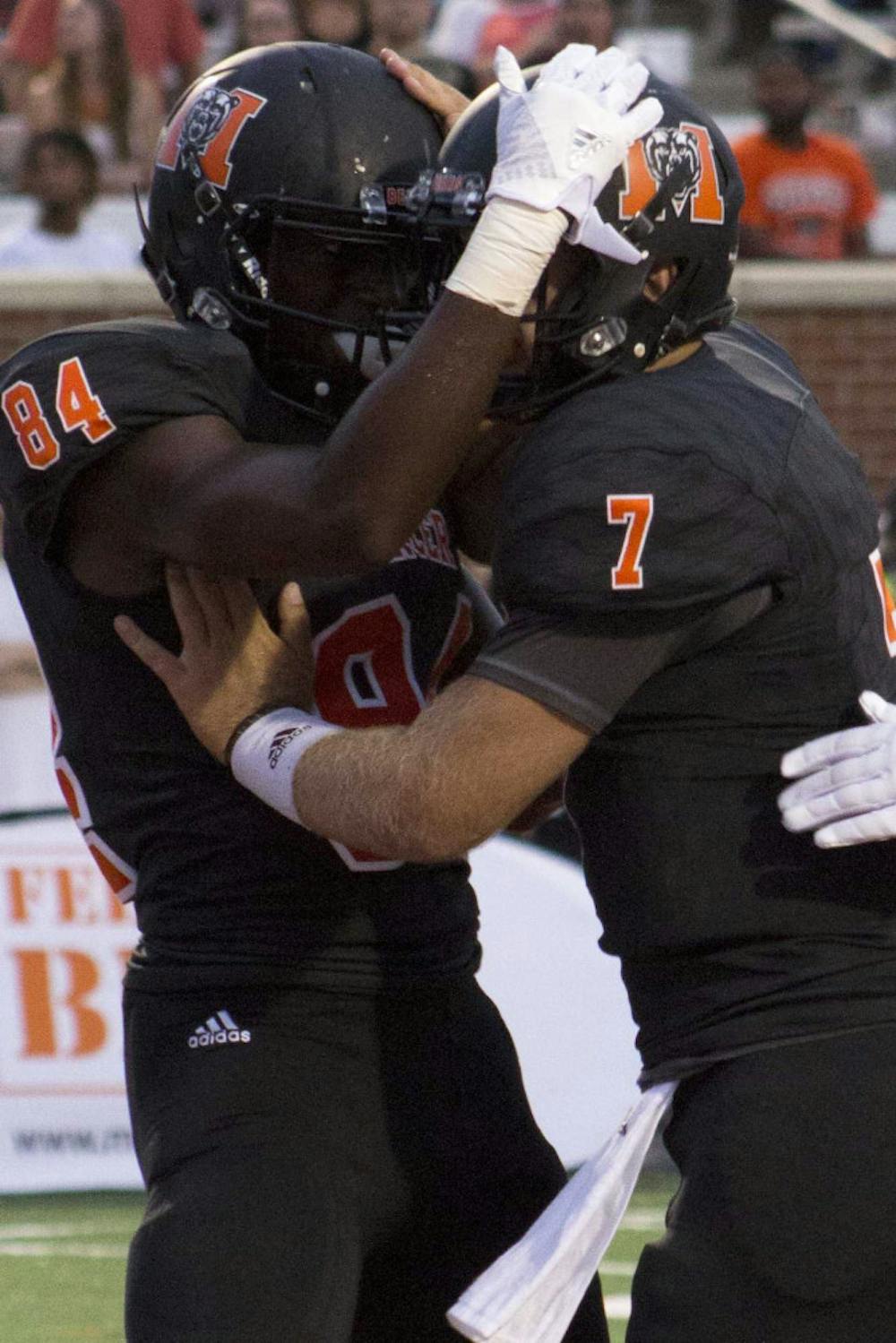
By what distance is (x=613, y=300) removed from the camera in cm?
232

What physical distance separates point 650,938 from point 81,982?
3.02 metres

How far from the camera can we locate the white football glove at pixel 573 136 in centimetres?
218

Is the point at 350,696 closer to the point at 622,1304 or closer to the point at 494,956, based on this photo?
the point at 622,1304

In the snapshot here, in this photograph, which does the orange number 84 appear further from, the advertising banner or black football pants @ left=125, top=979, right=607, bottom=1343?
the advertising banner

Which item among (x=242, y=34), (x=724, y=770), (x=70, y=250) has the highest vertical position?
(x=724, y=770)

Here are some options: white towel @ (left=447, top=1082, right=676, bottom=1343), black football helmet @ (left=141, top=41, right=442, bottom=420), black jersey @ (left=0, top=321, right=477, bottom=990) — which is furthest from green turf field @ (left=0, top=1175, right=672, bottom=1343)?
black football helmet @ (left=141, top=41, right=442, bottom=420)

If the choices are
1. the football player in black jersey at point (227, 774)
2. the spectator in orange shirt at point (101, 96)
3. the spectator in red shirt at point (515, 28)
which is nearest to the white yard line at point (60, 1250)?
the football player in black jersey at point (227, 774)

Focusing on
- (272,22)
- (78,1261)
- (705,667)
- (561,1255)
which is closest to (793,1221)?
(561,1255)

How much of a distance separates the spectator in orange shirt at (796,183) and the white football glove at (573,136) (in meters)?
5.99

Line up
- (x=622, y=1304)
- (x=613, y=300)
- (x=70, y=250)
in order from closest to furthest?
(x=613, y=300), (x=622, y=1304), (x=70, y=250)

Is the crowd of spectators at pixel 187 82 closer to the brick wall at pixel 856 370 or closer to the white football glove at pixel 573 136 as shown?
the brick wall at pixel 856 370

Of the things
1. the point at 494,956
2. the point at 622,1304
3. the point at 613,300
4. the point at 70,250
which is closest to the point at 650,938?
the point at 613,300

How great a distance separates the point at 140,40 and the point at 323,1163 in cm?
680

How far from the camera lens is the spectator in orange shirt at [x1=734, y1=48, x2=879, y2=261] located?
27.3ft
